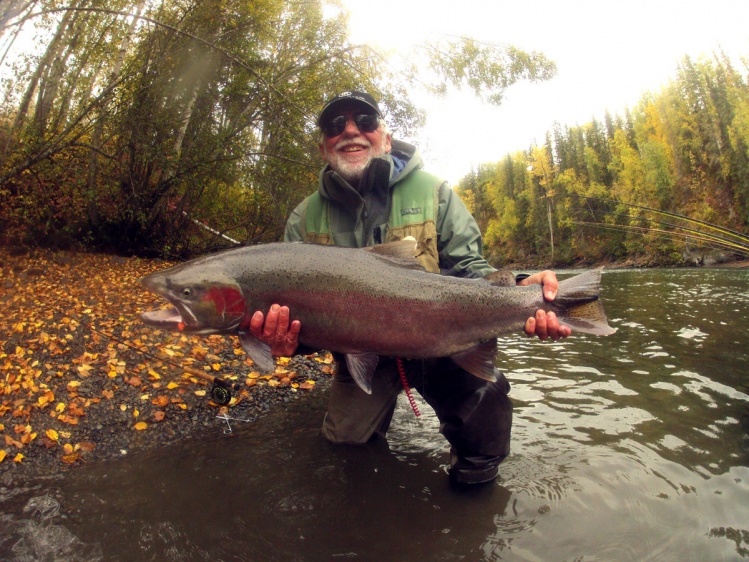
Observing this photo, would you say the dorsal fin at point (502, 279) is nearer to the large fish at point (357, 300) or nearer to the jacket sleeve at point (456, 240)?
the large fish at point (357, 300)

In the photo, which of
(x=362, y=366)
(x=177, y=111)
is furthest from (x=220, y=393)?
(x=177, y=111)

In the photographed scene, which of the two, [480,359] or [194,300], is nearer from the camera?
[194,300]

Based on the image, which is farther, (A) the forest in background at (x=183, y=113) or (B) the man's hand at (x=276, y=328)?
(A) the forest in background at (x=183, y=113)

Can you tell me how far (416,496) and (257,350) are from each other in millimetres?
1553

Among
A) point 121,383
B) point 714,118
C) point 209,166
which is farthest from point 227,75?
point 714,118

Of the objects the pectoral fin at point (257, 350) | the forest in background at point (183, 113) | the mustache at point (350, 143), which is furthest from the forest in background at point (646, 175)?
the pectoral fin at point (257, 350)

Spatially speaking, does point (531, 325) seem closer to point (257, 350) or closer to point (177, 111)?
point (257, 350)

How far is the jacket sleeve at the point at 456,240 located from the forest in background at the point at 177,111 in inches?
254

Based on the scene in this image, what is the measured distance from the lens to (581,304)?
8.89ft

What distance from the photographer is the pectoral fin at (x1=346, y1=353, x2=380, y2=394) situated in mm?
2748

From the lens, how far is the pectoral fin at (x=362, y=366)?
108 inches

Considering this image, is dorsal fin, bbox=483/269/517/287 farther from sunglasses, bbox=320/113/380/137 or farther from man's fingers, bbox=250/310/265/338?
sunglasses, bbox=320/113/380/137

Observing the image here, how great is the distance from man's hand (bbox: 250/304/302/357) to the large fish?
1.7 inches

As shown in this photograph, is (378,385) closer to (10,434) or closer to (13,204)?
(10,434)
